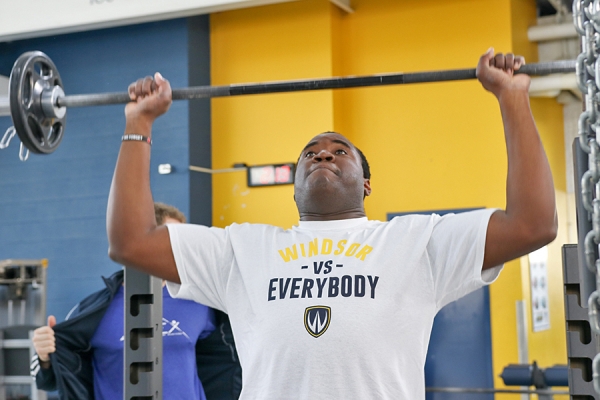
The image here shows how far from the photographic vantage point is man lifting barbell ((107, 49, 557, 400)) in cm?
157

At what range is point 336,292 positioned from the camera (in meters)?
1.61

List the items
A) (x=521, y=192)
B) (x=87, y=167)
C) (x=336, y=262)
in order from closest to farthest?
(x=521, y=192) → (x=336, y=262) → (x=87, y=167)

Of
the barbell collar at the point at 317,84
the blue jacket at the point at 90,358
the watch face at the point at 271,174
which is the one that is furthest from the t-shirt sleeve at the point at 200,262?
the watch face at the point at 271,174

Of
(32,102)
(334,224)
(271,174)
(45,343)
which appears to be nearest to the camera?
(334,224)

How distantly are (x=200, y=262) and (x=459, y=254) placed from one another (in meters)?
0.58

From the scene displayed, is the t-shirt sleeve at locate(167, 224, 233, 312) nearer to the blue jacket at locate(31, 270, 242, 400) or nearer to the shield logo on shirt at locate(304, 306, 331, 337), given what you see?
the shield logo on shirt at locate(304, 306, 331, 337)

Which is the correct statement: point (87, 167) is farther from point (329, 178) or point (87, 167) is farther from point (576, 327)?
point (576, 327)

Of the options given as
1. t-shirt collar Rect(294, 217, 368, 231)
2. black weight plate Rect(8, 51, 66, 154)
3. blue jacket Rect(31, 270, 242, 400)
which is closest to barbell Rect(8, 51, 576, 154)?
black weight plate Rect(8, 51, 66, 154)

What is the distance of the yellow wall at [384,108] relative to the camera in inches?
218

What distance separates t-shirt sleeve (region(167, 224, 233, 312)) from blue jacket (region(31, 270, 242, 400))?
45.7 inches

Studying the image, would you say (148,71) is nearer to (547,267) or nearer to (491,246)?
(547,267)

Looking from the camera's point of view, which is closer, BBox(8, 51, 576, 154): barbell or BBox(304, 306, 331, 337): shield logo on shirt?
BBox(304, 306, 331, 337): shield logo on shirt

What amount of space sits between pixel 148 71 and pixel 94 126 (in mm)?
609

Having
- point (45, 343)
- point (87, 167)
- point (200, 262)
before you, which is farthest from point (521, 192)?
point (87, 167)
